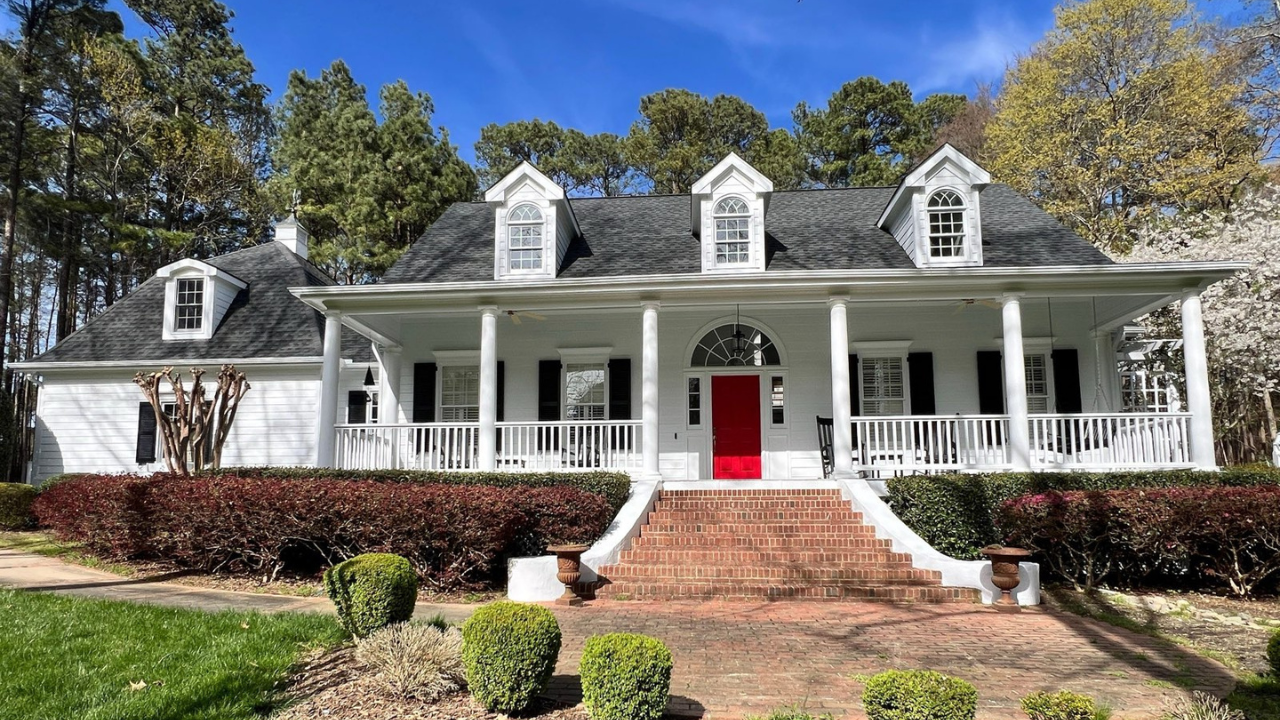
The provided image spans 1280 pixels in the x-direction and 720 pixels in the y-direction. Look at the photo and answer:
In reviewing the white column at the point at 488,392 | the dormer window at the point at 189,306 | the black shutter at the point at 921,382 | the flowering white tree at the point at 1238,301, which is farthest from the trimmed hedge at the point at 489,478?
the flowering white tree at the point at 1238,301

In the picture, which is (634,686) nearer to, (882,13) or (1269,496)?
(882,13)

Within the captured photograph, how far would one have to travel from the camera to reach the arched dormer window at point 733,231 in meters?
12.8

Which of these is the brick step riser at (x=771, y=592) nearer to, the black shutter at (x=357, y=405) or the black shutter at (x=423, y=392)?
the black shutter at (x=423, y=392)

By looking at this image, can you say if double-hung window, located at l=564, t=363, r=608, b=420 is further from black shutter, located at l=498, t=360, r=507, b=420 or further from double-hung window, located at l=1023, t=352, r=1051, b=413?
double-hung window, located at l=1023, t=352, r=1051, b=413

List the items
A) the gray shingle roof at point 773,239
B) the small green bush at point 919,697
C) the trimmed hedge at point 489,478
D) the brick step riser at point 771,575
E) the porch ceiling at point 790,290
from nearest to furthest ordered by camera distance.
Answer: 1. the small green bush at point 919,697
2. the brick step riser at point 771,575
3. the trimmed hedge at point 489,478
4. the porch ceiling at point 790,290
5. the gray shingle roof at point 773,239

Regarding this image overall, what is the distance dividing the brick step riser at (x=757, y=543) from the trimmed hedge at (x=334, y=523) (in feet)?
2.73

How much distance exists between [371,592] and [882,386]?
36.2 ft

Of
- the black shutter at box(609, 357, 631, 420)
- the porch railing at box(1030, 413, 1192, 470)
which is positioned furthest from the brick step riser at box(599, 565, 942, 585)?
the black shutter at box(609, 357, 631, 420)

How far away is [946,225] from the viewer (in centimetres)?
1260

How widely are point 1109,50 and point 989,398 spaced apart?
18.0 meters

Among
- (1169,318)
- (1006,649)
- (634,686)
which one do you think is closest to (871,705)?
(634,686)

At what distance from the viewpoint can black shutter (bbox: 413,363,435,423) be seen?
14.1m

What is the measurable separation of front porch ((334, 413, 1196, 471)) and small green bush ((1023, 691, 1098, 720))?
7.57m

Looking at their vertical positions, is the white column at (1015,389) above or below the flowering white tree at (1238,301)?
below
